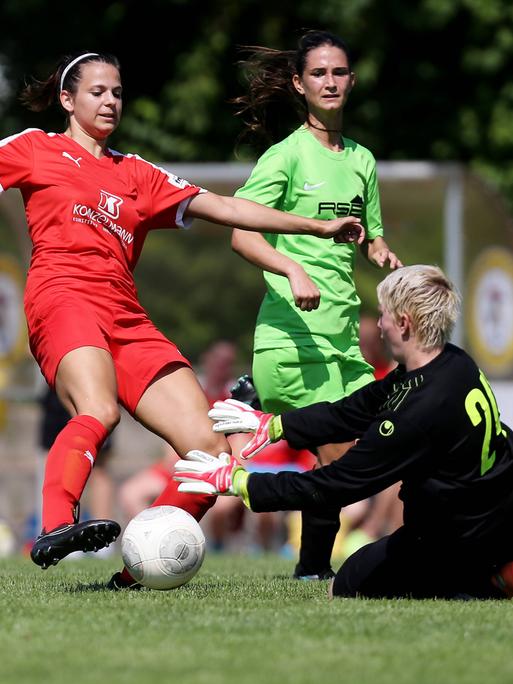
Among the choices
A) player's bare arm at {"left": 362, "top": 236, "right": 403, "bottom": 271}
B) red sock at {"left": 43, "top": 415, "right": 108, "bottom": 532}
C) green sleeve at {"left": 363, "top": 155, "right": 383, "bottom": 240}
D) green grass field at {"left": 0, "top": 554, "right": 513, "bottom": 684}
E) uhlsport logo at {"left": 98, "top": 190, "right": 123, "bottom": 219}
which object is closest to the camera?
green grass field at {"left": 0, "top": 554, "right": 513, "bottom": 684}

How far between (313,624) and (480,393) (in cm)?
112

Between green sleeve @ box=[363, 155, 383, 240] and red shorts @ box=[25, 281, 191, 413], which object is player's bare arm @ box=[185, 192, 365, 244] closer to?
red shorts @ box=[25, 281, 191, 413]

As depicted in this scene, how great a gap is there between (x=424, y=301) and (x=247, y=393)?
2081mm

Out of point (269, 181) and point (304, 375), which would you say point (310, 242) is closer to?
point (269, 181)

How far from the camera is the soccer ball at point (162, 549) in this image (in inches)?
222

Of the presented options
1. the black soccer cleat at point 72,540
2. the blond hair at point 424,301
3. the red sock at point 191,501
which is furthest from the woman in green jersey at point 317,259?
the black soccer cleat at point 72,540

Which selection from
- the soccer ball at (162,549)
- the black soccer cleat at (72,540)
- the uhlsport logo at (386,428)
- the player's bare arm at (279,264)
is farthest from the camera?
the player's bare arm at (279,264)

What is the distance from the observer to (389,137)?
17.5 meters

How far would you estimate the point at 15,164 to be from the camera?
607cm

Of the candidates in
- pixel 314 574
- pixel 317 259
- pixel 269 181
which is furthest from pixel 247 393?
pixel 269 181

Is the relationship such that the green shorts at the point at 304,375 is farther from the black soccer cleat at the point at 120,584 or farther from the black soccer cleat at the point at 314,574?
the black soccer cleat at the point at 120,584

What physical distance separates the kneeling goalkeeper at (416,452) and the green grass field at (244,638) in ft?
0.77

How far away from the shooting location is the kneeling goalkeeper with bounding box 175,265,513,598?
16.9 feet

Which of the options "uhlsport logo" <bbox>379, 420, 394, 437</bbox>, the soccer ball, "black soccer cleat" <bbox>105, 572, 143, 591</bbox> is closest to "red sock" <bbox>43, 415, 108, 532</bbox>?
the soccer ball
